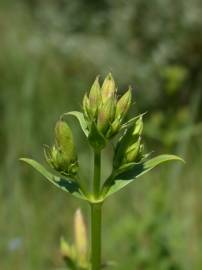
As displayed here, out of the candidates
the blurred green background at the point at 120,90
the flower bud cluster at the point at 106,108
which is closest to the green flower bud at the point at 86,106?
the flower bud cluster at the point at 106,108

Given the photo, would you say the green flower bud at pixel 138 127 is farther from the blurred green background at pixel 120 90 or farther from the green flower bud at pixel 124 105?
the blurred green background at pixel 120 90

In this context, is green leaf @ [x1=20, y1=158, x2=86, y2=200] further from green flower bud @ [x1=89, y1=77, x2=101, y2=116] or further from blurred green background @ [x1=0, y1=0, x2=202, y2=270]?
blurred green background @ [x1=0, y1=0, x2=202, y2=270]

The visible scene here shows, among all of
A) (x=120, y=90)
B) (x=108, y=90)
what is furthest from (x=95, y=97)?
(x=120, y=90)

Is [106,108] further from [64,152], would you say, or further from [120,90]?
[120,90]

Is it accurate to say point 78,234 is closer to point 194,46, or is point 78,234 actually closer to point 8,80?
point 8,80

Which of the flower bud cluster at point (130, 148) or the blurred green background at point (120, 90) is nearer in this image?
the flower bud cluster at point (130, 148)

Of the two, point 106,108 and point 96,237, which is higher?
point 106,108
